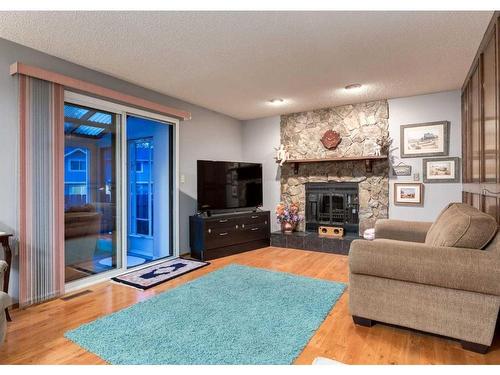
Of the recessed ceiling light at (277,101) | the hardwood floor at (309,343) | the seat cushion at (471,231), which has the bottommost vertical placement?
the hardwood floor at (309,343)

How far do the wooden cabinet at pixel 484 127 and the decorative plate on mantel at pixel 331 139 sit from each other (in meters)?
1.70

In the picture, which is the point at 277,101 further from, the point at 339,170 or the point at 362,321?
the point at 362,321

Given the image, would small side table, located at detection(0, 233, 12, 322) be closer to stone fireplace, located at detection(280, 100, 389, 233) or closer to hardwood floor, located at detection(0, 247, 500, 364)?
hardwood floor, located at detection(0, 247, 500, 364)

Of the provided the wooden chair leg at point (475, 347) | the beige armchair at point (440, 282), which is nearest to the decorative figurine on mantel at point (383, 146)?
the beige armchair at point (440, 282)

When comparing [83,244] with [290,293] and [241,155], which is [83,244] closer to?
[290,293]

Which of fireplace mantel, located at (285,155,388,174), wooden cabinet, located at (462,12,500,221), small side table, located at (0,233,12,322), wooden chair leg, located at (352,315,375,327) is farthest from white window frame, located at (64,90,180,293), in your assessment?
wooden cabinet, located at (462,12,500,221)

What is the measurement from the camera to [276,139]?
208 inches

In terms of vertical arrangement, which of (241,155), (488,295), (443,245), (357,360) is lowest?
(357,360)

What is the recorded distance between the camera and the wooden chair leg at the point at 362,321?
6.96 feet

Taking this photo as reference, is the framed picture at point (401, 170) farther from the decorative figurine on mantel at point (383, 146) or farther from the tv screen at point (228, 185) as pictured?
the tv screen at point (228, 185)

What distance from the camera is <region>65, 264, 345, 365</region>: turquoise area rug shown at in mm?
1768

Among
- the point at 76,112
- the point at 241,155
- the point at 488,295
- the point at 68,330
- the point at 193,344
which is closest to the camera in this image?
the point at 488,295

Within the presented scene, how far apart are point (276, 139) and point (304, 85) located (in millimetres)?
1698

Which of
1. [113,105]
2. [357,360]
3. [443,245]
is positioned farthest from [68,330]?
[443,245]
